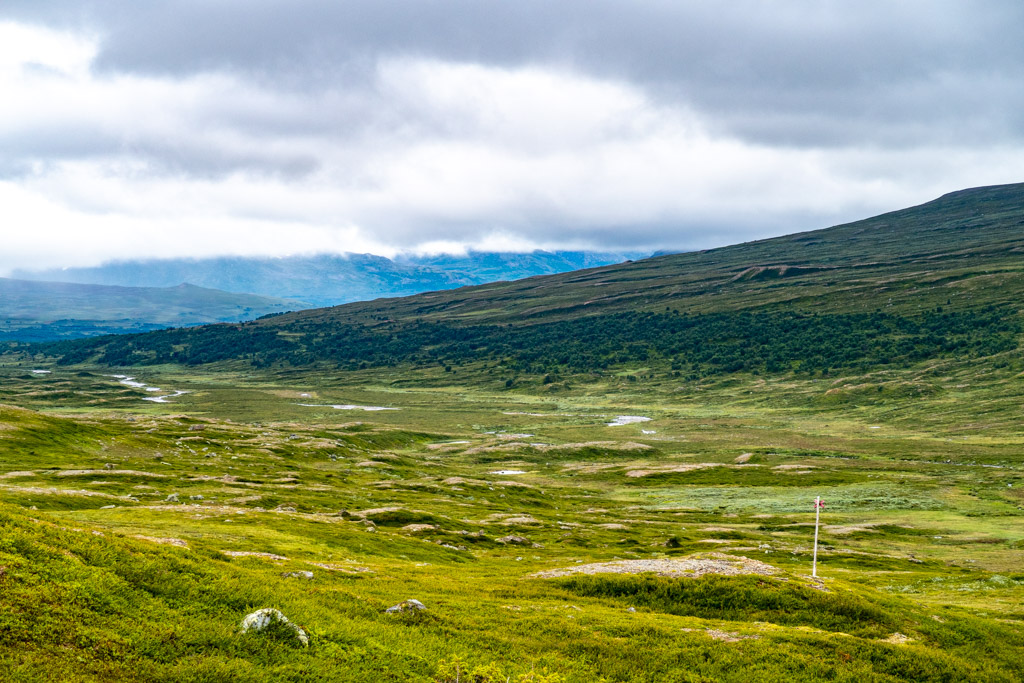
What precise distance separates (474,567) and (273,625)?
3037 centimetres

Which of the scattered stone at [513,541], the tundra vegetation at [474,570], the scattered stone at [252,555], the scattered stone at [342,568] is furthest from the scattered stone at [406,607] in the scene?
the scattered stone at [513,541]

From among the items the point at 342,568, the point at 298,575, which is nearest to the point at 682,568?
the point at 342,568

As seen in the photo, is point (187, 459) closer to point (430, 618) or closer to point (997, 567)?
point (430, 618)

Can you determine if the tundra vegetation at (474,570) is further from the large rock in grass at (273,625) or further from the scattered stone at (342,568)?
the scattered stone at (342,568)

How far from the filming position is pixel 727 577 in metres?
35.9

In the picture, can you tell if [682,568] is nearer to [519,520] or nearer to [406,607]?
[406,607]

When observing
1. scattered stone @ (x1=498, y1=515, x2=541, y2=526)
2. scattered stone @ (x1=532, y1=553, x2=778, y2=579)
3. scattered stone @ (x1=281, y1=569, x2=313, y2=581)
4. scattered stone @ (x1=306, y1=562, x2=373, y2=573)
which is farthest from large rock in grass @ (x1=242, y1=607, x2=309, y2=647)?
scattered stone @ (x1=498, y1=515, x2=541, y2=526)

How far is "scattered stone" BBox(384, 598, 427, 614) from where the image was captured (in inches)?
1045

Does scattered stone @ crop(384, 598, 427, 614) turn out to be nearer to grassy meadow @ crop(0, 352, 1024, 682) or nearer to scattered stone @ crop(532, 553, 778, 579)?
grassy meadow @ crop(0, 352, 1024, 682)

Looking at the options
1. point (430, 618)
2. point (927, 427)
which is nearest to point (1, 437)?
point (430, 618)

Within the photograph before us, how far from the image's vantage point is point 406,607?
2695cm

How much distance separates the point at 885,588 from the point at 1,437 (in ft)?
355

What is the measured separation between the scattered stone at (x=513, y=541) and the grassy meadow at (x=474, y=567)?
573mm

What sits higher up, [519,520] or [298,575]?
[298,575]
